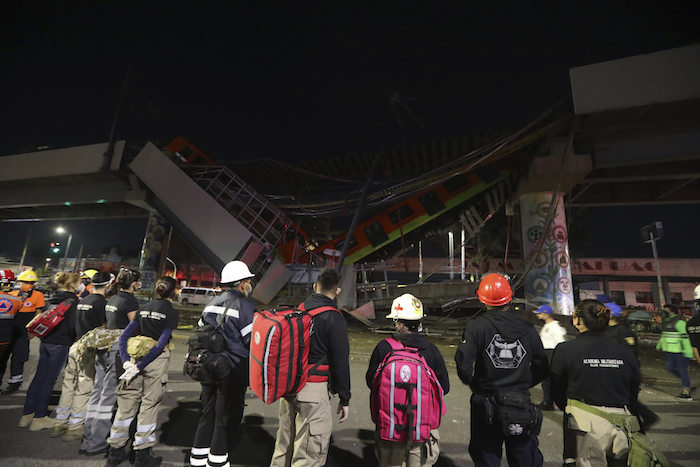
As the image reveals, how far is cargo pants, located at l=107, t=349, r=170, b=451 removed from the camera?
288 centimetres

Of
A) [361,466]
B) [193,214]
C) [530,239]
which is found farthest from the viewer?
[193,214]

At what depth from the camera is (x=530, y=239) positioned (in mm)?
10305

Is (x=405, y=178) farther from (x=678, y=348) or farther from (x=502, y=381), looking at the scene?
(x=502, y=381)

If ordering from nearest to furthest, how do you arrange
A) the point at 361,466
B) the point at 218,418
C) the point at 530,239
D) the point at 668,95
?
the point at 218,418 → the point at 361,466 → the point at 668,95 → the point at 530,239

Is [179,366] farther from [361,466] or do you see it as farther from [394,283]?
[394,283]

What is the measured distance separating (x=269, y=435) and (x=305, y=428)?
5.52 feet

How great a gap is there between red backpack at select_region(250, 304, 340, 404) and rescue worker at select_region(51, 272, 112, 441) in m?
2.63

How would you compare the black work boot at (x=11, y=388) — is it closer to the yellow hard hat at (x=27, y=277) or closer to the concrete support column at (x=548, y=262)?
the yellow hard hat at (x=27, y=277)

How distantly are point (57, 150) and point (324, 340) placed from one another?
66.4ft

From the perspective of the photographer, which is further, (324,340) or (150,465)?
(150,465)

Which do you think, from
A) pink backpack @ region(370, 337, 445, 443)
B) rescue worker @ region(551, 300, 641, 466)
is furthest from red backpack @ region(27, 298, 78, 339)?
rescue worker @ region(551, 300, 641, 466)

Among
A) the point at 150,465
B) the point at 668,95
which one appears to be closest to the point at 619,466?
the point at 150,465

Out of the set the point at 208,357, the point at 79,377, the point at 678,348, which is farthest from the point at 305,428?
the point at 678,348

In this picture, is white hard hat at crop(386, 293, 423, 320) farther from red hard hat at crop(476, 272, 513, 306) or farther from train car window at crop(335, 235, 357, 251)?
train car window at crop(335, 235, 357, 251)
